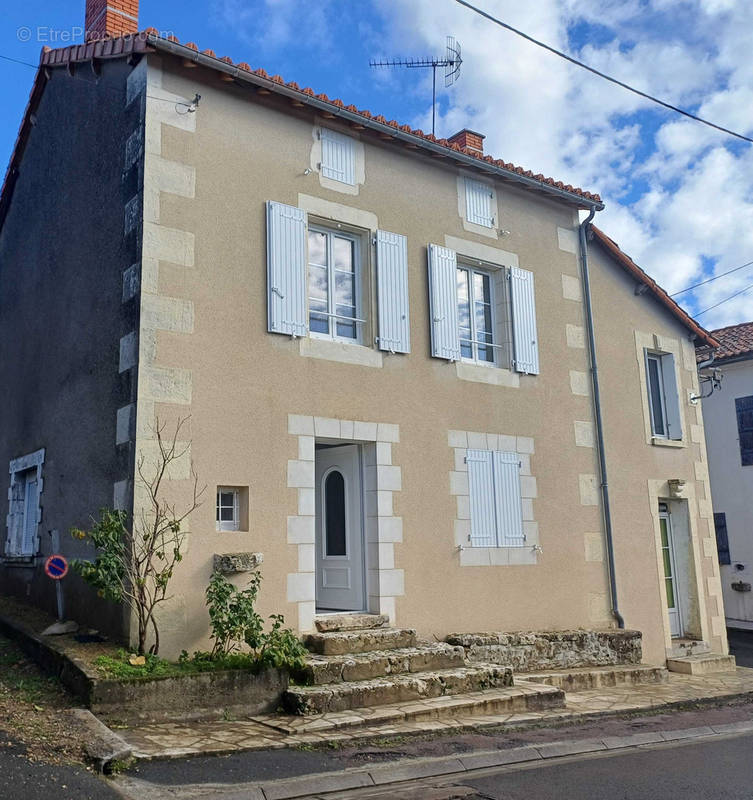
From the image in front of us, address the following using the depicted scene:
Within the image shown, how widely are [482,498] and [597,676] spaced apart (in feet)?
7.58

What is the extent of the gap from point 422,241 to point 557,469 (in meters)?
3.26

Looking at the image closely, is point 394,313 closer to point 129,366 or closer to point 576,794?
point 129,366

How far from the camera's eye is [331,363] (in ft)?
27.8

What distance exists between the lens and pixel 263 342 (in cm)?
804

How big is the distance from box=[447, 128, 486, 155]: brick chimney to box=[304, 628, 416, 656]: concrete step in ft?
22.0

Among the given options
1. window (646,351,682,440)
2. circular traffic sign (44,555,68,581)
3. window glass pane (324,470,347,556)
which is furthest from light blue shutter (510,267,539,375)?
circular traffic sign (44,555,68,581)

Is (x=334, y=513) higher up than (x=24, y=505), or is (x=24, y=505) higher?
(x=24, y=505)

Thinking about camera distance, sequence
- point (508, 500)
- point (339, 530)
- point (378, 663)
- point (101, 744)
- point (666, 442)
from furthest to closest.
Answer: point (666, 442)
point (508, 500)
point (339, 530)
point (378, 663)
point (101, 744)

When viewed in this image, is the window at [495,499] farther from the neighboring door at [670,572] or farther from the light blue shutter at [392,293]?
the neighboring door at [670,572]

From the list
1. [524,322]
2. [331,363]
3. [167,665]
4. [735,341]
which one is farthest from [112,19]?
[735,341]

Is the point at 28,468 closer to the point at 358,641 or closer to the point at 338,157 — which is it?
the point at 358,641

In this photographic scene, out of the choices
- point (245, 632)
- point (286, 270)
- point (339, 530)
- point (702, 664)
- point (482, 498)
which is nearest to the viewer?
point (245, 632)

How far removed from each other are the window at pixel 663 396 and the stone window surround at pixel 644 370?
0.06 meters

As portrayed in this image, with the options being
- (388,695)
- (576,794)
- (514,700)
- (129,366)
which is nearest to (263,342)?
(129,366)
